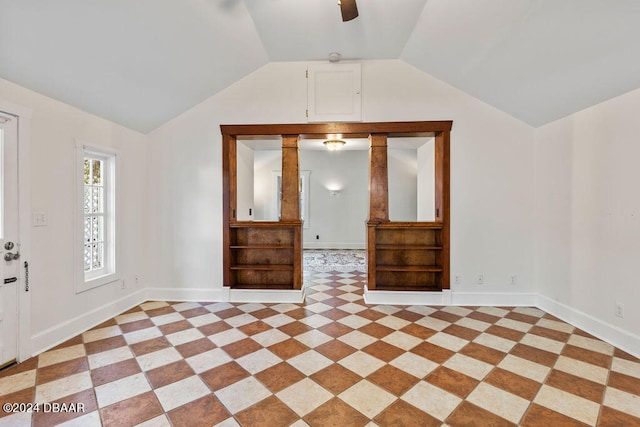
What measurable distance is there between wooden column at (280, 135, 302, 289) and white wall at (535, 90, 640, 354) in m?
3.05

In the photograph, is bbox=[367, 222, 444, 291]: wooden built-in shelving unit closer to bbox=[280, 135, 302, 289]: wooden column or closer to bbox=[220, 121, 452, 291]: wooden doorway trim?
bbox=[220, 121, 452, 291]: wooden doorway trim

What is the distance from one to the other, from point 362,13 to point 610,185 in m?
2.92

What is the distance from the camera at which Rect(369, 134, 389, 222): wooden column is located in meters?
3.85

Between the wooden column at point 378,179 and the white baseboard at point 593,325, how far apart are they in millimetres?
2166

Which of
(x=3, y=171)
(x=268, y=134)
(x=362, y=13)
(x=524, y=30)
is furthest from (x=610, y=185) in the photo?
(x=3, y=171)

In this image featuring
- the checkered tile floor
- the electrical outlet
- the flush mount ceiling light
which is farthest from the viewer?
the flush mount ceiling light

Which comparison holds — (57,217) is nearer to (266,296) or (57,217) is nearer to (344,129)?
(266,296)

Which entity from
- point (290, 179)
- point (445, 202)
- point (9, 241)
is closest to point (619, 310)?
point (445, 202)

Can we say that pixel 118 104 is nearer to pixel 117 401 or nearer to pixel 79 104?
pixel 79 104

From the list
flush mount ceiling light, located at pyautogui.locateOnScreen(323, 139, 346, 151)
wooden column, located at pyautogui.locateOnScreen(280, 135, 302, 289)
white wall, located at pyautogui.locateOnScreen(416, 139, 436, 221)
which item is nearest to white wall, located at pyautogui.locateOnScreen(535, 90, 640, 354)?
white wall, located at pyautogui.locateOnScreen(416, 139, 436, 221)

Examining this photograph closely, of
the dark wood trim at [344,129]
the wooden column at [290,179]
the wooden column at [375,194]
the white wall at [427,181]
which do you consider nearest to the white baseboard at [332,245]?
the white wall at [427,181]

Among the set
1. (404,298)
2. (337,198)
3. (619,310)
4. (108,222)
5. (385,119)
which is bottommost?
(404,298)

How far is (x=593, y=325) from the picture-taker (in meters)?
2.86

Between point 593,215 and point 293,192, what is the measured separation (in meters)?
3.30
